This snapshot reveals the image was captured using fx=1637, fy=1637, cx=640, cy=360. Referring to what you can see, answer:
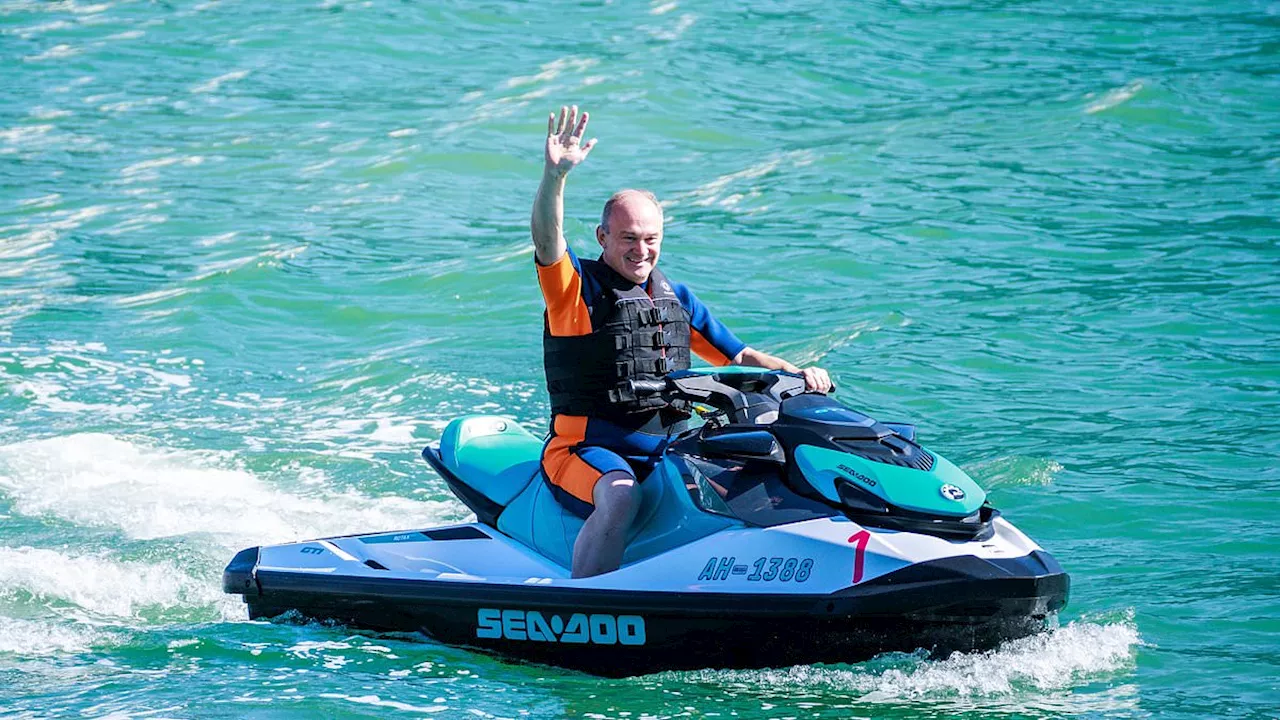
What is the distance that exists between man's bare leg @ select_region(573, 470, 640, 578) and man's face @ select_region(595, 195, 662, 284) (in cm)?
65

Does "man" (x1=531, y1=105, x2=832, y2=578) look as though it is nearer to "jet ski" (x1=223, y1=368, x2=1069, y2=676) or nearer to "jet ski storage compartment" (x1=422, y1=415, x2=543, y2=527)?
"jet ski" (x1=223, y1=368, x2=1069, y2=676)

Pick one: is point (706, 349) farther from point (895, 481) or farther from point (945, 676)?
point (945, 676)

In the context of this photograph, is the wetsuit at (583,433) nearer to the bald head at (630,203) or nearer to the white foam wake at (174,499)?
the bald head at (630,203)

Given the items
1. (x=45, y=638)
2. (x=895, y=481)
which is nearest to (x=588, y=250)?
(x=45, y=638)

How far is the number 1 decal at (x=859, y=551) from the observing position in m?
4.54

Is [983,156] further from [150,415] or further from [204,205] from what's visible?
[150,415]

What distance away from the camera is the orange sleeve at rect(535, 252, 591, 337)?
500 centimetres

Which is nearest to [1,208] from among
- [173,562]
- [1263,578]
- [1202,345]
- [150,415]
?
[150,415]

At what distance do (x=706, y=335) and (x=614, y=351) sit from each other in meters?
0.52

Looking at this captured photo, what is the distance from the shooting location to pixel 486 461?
575 cm

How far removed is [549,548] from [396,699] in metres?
0.71

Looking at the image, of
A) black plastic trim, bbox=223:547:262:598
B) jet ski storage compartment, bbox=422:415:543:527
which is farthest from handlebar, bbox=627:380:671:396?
black plastic trim, bbox=223:547:262:598

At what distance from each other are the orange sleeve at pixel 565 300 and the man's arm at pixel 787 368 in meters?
0.64

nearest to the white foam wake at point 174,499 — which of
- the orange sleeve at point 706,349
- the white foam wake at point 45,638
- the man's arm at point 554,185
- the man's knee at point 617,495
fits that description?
the white foam wake at point 45,638
